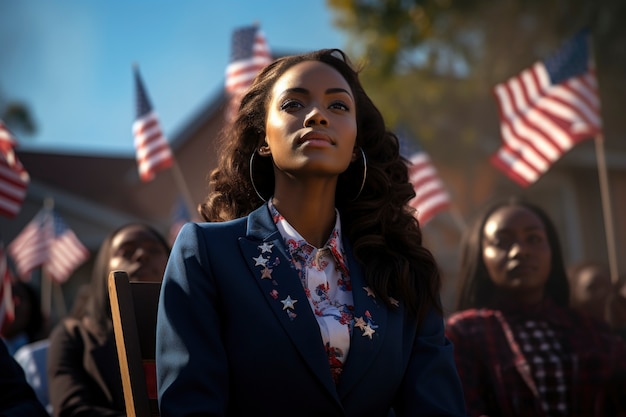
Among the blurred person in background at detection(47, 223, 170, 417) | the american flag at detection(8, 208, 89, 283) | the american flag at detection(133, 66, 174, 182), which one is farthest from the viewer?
the american flag at detection(8, 208, 89, 283)

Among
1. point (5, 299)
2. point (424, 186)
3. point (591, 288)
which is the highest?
point (424, 186)

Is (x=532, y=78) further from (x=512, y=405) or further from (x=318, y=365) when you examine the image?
(x=318, y=365)

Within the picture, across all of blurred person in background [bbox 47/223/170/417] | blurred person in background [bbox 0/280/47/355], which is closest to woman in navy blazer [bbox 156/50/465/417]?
blurred person in background [bbox 47/223/170/417]

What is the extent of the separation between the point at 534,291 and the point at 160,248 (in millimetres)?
1835

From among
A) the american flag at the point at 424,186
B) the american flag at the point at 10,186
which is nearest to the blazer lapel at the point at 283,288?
the american flag at the point at 10,186

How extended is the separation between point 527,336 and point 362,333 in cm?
179

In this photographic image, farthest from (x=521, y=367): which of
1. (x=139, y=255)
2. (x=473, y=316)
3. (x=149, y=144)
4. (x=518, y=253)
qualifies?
(x=149, y=144)

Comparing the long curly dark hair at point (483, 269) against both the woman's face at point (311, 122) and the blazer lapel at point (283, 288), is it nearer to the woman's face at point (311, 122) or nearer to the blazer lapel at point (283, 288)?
the woman's face at point (311, 122)

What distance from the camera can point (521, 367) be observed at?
4039 millimetres

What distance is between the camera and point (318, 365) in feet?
8.11

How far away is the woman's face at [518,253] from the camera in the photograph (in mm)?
4234

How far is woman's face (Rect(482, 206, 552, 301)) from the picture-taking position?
4.23 m

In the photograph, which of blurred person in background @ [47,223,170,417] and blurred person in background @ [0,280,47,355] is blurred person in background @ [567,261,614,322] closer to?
blurred person in background @ [47,223,170,417]

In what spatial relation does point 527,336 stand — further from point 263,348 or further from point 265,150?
point 263,348
